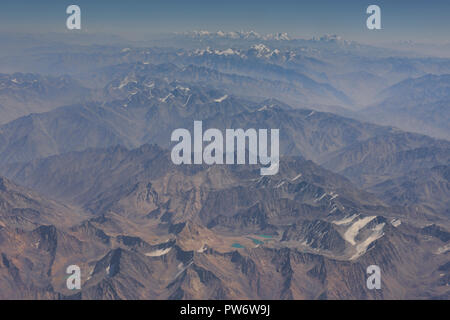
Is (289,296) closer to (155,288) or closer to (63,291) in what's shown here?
(155,288)
